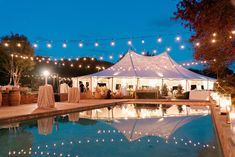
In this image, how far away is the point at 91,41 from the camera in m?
14.3

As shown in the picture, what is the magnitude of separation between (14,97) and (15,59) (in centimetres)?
1367

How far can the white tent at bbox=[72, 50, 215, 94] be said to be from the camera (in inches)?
799

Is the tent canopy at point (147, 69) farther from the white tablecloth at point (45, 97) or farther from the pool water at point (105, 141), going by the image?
the pool water at point (105, 141)

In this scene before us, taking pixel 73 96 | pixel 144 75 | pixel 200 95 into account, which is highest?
pixel 144 75

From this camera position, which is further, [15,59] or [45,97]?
[15,59]

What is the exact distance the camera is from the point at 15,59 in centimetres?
2425

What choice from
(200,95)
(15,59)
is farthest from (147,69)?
(15,59)

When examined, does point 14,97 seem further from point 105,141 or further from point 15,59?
point 15,59

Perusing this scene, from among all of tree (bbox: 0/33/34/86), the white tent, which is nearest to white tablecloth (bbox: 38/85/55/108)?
the white tent

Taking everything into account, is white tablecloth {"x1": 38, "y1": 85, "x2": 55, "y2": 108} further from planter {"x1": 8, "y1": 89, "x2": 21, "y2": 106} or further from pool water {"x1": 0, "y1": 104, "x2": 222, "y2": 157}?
pool water {"x1": 0, "y1": 104, "x2": 222, "y2": 157}

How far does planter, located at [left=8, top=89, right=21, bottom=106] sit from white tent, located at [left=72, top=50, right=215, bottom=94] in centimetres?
867

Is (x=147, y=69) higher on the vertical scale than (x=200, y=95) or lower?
higher

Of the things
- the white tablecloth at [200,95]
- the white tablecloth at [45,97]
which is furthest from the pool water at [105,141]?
the white tablecloth at [200,95]

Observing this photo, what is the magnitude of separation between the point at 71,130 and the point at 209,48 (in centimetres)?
532
